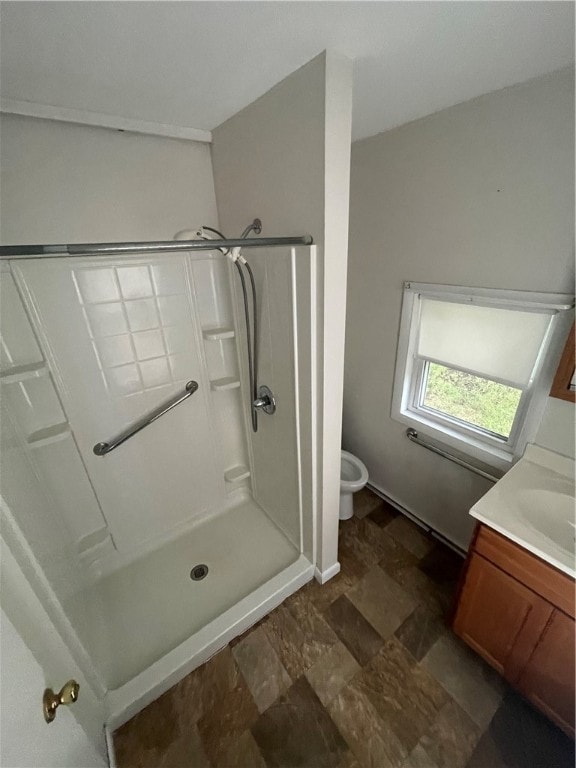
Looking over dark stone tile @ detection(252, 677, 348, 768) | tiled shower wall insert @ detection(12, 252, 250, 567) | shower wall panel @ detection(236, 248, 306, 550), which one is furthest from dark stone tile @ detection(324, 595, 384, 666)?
tiled shower wall insert @ detection(12, 252, 250, 567)

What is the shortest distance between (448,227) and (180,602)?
92.6 inches

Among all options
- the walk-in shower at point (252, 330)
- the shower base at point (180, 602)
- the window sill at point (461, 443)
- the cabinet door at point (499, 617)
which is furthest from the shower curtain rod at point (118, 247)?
the cabinet door at point (499, 617)

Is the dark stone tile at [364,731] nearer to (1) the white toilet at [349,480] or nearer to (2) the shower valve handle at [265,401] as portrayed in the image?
(1) the white toilet at [349,480]

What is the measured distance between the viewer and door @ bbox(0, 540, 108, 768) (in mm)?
496

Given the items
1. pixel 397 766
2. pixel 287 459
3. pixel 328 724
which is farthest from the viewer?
pixel 287 459

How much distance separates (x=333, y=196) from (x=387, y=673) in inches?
78.0

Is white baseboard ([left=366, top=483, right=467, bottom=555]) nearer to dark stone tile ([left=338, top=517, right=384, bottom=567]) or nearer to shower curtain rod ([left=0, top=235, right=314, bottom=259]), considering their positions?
dark stone tile ([left=338, top=517, right=384, bottom=567])

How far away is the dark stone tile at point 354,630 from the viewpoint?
1.42 meters

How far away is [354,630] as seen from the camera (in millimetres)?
1504

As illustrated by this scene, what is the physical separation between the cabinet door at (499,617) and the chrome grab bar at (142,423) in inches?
61.1

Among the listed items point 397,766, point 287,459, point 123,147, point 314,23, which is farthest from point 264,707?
point 123,147

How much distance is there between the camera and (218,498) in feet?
6.93

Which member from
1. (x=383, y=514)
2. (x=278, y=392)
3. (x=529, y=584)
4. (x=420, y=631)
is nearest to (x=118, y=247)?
(x=278, y=392)

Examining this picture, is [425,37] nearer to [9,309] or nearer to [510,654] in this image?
[9,309]
